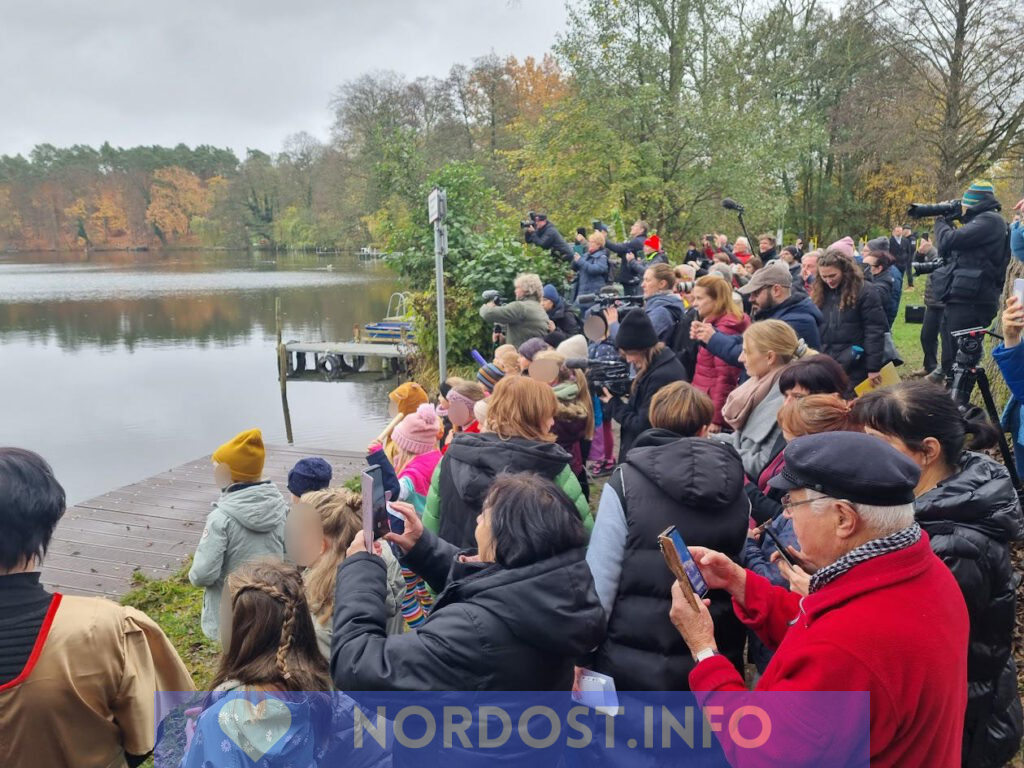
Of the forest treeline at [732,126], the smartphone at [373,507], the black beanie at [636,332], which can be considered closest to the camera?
the smartphone at [373,507]

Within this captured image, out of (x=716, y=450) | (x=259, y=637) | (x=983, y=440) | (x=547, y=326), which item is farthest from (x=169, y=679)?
(x=547, y=326)

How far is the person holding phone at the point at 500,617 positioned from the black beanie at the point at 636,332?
226 centimetres

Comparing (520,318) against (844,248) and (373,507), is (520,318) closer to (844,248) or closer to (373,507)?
(844,248)

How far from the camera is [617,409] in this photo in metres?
5.24

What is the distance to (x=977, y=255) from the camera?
212 inches

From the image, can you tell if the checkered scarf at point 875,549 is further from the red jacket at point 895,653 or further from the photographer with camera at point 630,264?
the photographer with camera at point 630,264

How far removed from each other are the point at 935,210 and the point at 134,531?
703cm

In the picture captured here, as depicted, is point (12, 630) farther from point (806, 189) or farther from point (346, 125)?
point (346, 125)

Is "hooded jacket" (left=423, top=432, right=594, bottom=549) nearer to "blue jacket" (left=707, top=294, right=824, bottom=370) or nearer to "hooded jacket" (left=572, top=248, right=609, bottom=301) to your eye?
"blue jacket" (left=707, top=294, right=824, bottom=370)

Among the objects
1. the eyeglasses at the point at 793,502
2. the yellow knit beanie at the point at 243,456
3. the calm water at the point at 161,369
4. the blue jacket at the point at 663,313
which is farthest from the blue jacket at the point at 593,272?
the calm water at the point at 161,369

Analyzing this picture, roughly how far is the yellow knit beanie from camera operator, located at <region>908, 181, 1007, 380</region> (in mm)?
4759

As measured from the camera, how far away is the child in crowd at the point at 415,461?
3016mm

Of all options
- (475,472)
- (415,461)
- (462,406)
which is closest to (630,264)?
(462,406)

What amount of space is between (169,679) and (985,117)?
2389 cm
